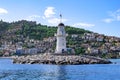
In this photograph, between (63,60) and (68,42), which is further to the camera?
(68,42)

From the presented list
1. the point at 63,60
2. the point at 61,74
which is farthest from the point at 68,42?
the point at 61,74

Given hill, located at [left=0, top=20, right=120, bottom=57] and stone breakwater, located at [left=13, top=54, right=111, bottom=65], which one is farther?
hill, located at [left=0, top=20, right=120, bottom=57]

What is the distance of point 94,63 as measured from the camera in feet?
272

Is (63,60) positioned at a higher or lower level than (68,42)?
lower

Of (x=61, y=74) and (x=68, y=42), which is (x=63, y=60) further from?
(x=68, y=42)

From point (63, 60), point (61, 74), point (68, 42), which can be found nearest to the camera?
point (61, 74)

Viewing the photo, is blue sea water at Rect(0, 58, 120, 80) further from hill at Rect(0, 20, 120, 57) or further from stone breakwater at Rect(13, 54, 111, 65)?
hill at Rect(0, 20, 120, 57)

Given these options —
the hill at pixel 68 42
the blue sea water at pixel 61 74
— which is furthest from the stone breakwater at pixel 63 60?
the hill at pixel 68 42

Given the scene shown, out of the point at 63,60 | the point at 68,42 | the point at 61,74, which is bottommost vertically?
the point at 61,74

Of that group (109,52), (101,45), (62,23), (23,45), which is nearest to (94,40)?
(101,45)

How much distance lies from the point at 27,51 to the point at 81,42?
22.6 metres

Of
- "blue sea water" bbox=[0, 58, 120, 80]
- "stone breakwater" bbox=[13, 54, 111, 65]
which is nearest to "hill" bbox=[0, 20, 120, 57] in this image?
"stone breakwater" bbox=[13, 54, 111, 65]

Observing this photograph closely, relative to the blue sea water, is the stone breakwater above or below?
above

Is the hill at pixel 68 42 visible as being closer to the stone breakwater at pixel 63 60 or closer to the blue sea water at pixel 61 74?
the stone breakwater at pixel 63 60
